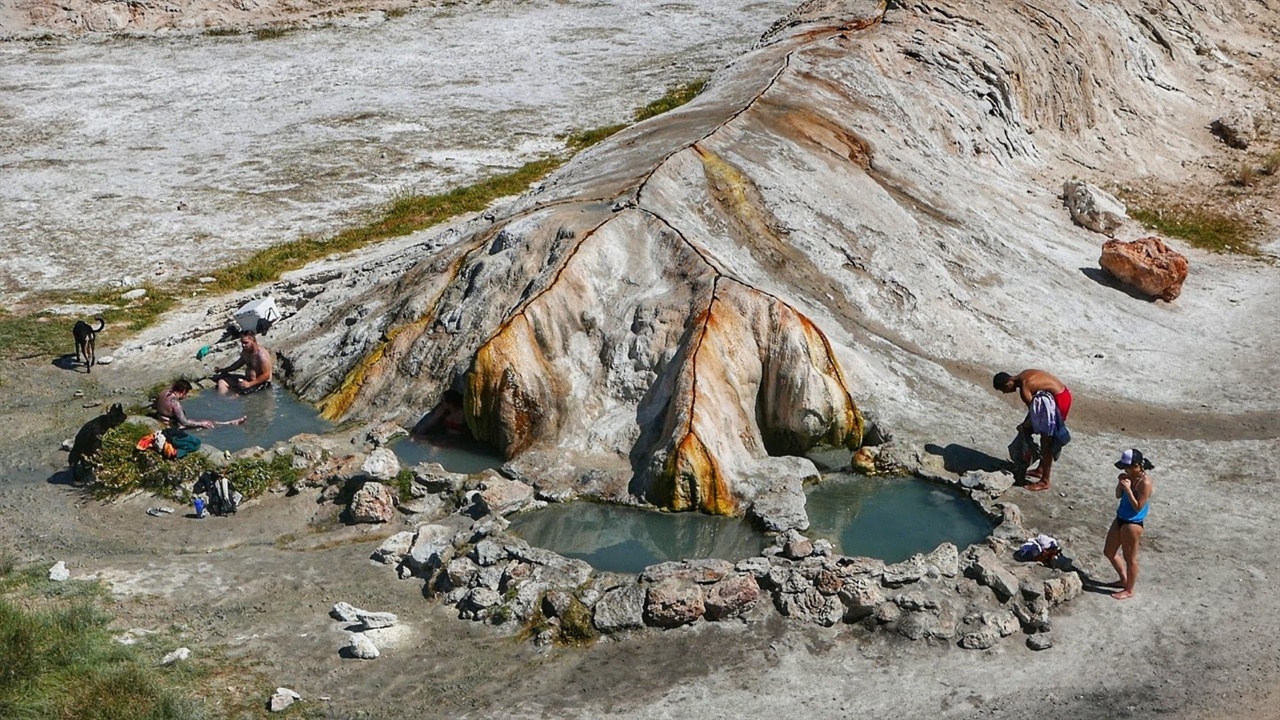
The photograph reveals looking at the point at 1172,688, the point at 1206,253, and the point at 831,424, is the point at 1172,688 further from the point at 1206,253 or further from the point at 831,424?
the point at 1206,253

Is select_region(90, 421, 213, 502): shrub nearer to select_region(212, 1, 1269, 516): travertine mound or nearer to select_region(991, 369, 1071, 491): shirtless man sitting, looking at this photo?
select_region(212, 1, 1269, 516): travertine mound

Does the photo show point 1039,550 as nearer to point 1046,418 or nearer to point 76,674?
point 1046,418

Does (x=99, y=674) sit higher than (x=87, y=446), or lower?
lower

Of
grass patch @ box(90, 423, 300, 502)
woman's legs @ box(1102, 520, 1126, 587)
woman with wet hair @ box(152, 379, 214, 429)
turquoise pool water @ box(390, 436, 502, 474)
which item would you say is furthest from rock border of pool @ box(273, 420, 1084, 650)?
woman with wet hair @ box(152, 379, 214, 429)

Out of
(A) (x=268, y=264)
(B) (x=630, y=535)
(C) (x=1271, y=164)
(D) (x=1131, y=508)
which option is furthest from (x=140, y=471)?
(C) (x=1271, y=164)

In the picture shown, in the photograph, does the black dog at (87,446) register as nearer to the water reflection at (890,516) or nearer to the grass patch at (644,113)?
the water reflection at (890,516)

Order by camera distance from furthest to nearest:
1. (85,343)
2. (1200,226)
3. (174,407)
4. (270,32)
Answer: (270,32) → (1200,226) → (85,343) → (174,407)
